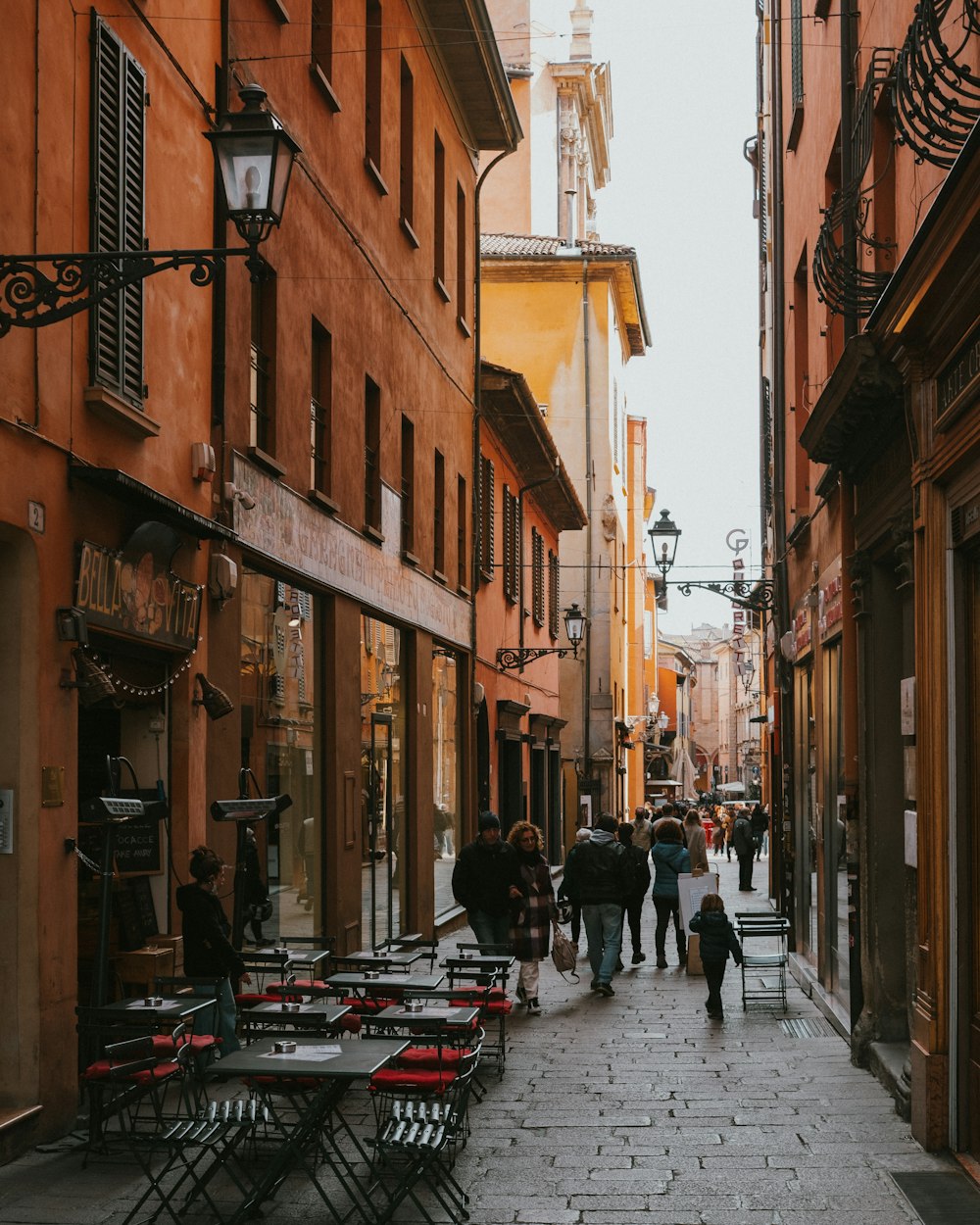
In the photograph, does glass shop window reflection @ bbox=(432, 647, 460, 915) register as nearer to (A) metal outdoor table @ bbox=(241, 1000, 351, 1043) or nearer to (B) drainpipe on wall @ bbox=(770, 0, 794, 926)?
(B) drainpipe on wall @ bbox=(770, 0, 794, 926)

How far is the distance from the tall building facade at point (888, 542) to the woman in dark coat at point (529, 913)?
8.55ft

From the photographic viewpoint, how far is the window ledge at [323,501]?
15.8m

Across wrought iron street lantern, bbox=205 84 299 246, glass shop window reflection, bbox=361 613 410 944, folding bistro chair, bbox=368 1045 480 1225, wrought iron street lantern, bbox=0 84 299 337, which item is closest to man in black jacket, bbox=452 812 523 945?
glass shop window reflection, bbox=361 613 410 944

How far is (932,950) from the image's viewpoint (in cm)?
958

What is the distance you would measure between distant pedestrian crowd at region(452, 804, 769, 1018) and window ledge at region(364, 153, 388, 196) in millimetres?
6979

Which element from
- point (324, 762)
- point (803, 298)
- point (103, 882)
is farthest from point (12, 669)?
point (803, 298)

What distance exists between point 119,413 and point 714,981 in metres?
8.01

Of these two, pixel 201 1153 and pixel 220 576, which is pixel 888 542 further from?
pixel 201 1153

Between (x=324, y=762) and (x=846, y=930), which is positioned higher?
(x=324, y=762)

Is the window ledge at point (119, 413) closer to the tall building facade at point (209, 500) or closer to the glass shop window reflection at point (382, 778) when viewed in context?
the tall building facade at point (209, 500)

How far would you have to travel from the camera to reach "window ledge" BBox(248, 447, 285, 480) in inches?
537

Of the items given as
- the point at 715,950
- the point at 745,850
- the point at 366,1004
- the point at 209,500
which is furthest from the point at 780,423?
the point at 745,850

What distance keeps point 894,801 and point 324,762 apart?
599cm

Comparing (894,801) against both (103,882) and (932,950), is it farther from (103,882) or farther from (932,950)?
(103,882)
